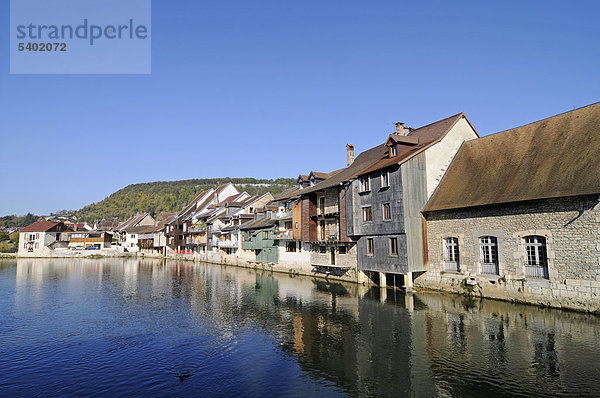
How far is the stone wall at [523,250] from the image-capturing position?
61.9 ft

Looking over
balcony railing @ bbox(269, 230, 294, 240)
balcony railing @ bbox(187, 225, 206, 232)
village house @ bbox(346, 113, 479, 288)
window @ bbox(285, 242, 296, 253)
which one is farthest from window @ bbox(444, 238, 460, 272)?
balcony railing @ bbox(187, 225, 206, 232)

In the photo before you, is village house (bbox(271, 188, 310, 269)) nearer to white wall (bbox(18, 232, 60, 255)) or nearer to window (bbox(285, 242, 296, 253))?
window (bbox(285, 242, 296, 253))

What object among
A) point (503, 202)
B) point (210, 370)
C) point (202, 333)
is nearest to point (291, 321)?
point (202, 333)

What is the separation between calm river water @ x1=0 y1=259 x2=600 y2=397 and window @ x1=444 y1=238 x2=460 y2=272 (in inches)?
90.0

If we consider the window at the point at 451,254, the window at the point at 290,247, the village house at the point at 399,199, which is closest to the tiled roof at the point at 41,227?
the window at the point at 290,247

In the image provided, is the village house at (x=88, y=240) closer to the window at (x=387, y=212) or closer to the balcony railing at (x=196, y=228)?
the balcony railing at (x=196, y=228)

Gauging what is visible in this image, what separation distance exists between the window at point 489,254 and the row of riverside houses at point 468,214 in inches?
2.6

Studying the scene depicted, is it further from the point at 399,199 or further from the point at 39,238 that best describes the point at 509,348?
the point at 39,238

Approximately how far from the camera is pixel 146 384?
12461mm

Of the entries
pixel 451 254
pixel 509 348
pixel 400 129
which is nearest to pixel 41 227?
pixel 400 129

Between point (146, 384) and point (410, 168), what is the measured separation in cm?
2210

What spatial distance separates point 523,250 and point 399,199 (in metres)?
8.62

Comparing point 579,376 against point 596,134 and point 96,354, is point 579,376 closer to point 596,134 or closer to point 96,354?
point 596,134

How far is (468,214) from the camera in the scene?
25.0 meters
